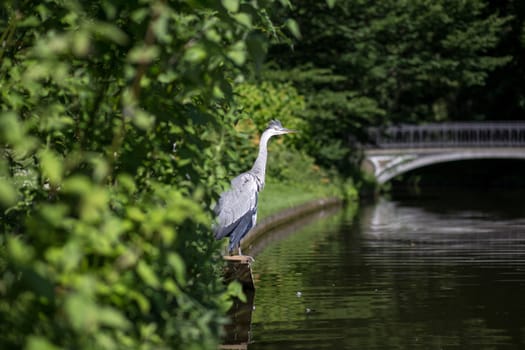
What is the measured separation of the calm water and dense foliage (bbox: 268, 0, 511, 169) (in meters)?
13.5

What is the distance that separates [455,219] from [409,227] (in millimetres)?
2940

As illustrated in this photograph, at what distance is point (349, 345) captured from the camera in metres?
Answer: 9.54

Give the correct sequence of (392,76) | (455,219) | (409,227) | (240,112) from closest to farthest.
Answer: (240,112) → (409,227) → (455,219) → (392,76)

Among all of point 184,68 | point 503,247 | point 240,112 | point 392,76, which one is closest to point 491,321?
point 240,112

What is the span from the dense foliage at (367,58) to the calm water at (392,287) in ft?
44.2

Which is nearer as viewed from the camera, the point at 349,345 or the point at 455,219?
the point at 349,345

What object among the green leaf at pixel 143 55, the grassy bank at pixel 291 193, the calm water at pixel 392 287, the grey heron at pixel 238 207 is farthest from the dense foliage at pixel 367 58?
the green leaf at pixel 143 55

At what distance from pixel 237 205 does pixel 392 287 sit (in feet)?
6.95

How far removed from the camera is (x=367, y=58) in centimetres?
3881

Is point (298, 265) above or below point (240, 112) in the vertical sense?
below

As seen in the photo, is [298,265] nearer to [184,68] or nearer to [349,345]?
[349,345]

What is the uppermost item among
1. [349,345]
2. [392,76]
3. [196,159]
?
[392,76]

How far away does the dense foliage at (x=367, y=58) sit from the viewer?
37.7 m

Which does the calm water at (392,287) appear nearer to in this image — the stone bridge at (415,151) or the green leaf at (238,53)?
the green leaf at (238,53)
